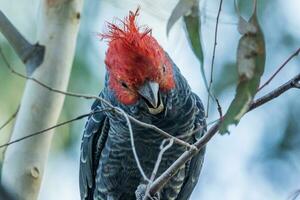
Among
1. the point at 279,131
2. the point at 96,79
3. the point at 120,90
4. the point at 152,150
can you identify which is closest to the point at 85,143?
the point at 152,150

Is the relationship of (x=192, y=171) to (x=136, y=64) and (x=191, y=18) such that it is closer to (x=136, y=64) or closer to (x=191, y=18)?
(x=136, y=64)

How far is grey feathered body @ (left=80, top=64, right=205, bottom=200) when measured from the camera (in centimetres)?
293

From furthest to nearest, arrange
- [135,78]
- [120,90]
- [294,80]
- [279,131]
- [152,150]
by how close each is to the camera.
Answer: [279,131] → [152,150] → [120,90] → [135,78] → [294,80]

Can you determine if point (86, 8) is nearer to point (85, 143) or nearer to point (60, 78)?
point (85, 143)

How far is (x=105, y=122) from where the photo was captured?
3.21 metres

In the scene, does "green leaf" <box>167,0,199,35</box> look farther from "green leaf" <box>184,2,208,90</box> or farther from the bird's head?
the bird's head

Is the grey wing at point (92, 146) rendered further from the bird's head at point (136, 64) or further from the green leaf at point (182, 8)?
the green leaf at point (182, 8)

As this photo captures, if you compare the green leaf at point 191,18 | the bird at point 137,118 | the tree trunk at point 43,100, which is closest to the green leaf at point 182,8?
the green leaf at point 191,18

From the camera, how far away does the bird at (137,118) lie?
259 centimetres

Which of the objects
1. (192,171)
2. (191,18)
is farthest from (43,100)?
(191,18)

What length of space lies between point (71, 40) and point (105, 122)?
1.84 feet

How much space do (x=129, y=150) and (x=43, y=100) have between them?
23.5 inches

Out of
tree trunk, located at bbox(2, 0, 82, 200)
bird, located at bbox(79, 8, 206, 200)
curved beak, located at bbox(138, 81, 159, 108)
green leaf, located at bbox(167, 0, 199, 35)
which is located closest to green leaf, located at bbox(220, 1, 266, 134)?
green leaf, located at bbox(167, 0, 199, 35)

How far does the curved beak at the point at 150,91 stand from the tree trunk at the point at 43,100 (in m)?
0.36
